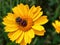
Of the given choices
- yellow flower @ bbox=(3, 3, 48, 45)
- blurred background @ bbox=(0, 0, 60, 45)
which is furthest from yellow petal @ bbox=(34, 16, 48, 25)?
blurred background @ bbox=(0, 0, 60, 45)

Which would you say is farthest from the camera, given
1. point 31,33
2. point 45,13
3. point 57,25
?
point 45,13

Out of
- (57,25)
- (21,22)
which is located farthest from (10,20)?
(57,25)

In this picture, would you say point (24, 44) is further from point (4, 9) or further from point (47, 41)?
point (4, 9)

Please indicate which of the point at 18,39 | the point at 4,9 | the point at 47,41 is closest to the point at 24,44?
the point at 18,39

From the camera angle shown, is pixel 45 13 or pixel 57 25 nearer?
pixel 57 25

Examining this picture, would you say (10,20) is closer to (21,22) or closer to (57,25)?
(21,22)

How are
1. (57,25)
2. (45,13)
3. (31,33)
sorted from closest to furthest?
1. (31,33)
2. (57,25)
3. (45,13)
